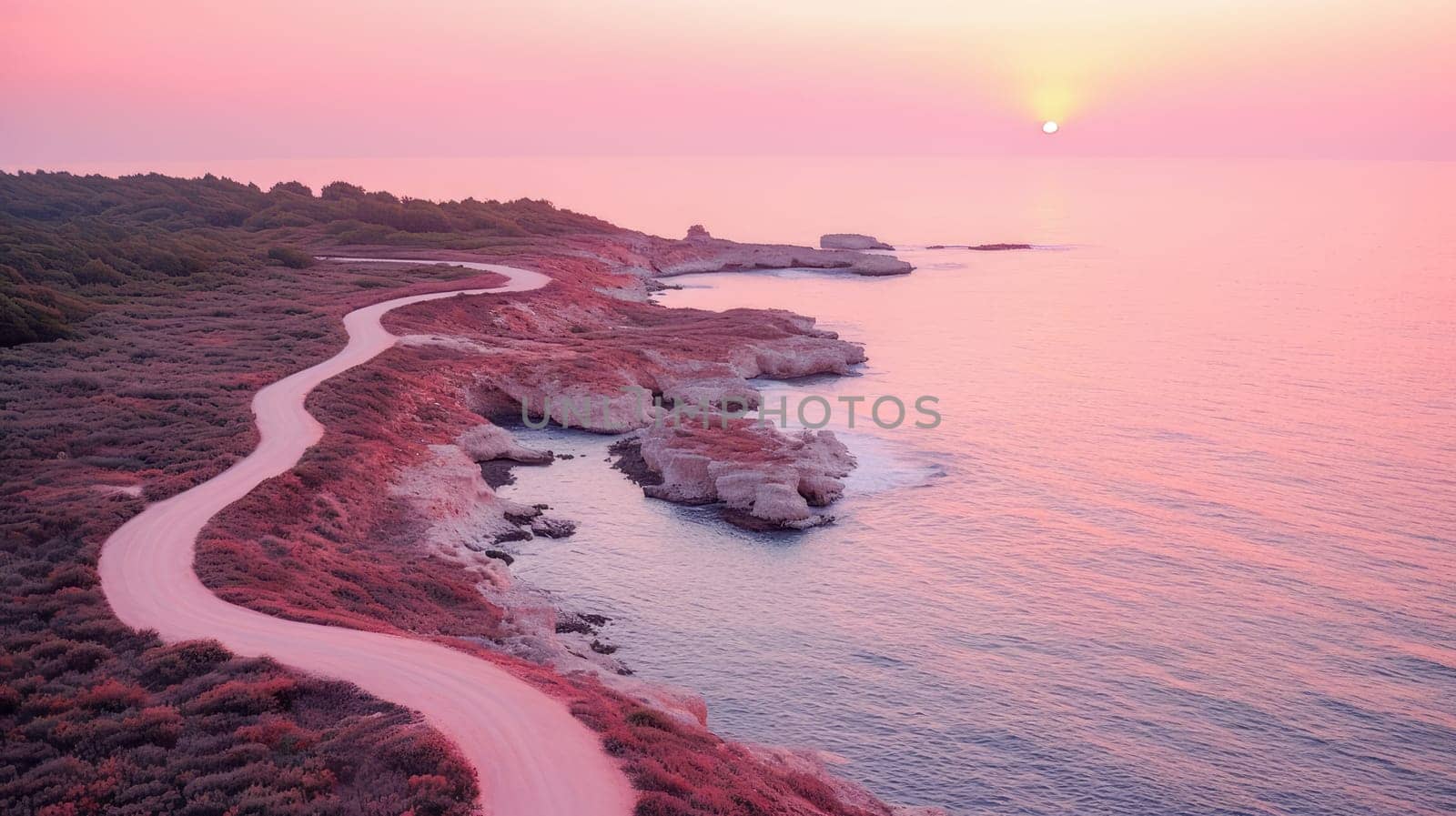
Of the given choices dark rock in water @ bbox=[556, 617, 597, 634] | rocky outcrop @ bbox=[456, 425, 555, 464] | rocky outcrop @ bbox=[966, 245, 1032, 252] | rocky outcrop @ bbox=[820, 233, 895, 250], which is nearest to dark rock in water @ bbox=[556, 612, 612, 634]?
dark rock in water @ bbox=[556, 617, 597, 634]

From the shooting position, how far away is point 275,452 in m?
43.9

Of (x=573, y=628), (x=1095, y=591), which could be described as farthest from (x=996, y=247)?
(x=573, y=628)

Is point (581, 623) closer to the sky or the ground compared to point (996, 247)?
closer to the ground

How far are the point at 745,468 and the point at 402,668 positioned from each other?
27303 millimetres

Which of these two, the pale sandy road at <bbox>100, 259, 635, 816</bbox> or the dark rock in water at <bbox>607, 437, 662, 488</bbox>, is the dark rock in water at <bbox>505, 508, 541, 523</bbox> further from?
the pale sandy road at <bbox>100, 259, 635, 816</bbox>

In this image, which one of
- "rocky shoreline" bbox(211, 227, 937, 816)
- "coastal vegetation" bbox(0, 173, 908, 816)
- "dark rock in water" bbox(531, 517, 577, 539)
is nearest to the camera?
"coastal vegetation" bbox(0, 173, 908, 816)

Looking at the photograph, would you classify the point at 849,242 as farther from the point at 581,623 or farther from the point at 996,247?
the point at 581,623

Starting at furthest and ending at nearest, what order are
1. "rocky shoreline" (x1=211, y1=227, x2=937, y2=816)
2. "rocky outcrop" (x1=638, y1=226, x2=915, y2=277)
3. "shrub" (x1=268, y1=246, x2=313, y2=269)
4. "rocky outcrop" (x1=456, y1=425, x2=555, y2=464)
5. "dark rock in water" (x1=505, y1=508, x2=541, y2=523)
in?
"rocky outcrop" (x1=638, y1=226, x2=915, y2=277), "shrub" (x1=268, y1=246, x2=313, y2=269), "rocky outcrop" (x1=456, y1=425, x2=555, y2=464), "dark rock in water" (x1=505, y1=508, x2=541, y2=523), "rocky shoreline" (x1=211, y1=227, x2=937, y2=816)

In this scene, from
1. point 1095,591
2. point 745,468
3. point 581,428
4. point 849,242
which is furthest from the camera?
point 849,242

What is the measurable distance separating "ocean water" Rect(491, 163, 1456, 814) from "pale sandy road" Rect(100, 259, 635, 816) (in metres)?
8.47

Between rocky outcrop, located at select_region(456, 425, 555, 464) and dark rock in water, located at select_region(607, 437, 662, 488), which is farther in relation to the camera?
rocky outcrop, located at select_region(456, 425, 555, 464)

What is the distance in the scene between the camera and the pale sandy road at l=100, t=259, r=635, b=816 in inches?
792

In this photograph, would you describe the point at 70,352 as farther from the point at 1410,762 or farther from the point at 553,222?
the point at 553,222

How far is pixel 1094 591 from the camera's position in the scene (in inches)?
1528
